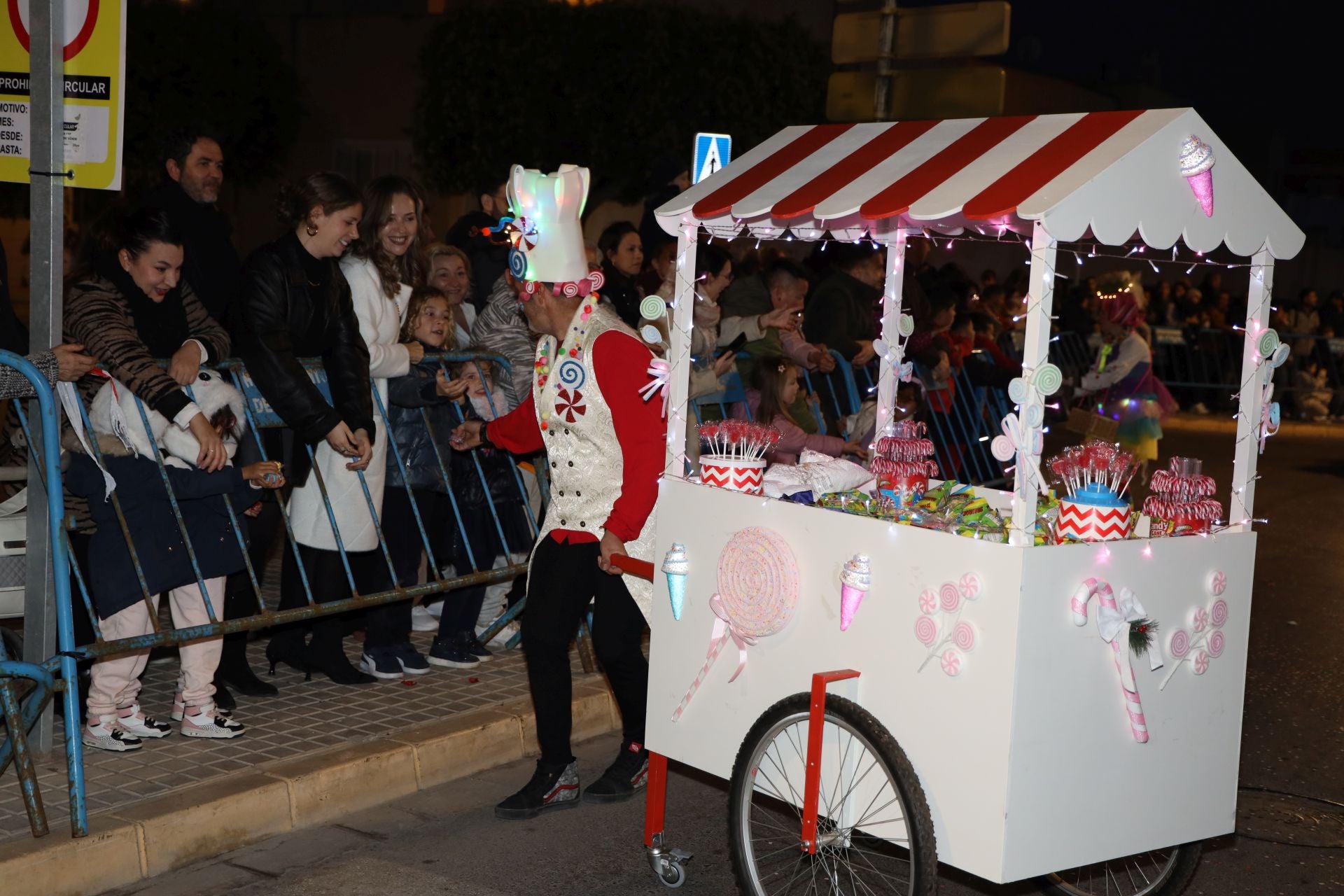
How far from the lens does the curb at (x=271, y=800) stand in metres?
4.41

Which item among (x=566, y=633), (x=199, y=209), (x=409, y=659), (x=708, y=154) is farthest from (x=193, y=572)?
(x=708, y=154)

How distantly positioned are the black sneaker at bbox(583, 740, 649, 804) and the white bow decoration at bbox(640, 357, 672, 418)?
1.39m

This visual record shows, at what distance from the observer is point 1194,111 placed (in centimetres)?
381

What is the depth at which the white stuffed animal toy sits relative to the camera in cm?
518

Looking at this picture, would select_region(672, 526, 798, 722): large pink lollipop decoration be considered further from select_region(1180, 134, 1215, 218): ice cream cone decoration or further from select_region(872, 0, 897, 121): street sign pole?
select_region(872, 0, 897, 121): street sign pole

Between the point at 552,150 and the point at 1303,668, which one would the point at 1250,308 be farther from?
the point at 552,150

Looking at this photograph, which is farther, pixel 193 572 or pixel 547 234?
pixel 193 572

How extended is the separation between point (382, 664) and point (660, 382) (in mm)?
2450

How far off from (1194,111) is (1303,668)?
15.2 feet

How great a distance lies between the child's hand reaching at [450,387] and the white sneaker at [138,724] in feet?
6.01

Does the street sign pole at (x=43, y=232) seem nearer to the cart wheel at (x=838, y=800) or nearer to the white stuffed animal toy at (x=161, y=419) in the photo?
the white stuffed animal toy at (x=161, y=419)

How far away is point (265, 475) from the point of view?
18.1 feet

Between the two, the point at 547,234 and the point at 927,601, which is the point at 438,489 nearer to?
the point at 547,234

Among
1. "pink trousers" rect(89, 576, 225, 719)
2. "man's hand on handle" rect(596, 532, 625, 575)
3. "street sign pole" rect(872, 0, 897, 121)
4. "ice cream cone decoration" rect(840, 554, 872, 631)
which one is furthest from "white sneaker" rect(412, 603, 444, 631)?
"street sign pole" rect(872, 0, 897, 121)
